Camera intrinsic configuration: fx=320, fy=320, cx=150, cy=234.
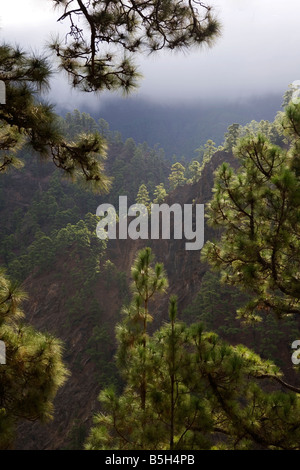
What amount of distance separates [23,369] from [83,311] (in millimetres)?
22261

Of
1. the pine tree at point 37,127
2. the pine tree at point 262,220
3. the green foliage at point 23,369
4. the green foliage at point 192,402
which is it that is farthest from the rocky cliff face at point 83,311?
the pine tree at point 37,127

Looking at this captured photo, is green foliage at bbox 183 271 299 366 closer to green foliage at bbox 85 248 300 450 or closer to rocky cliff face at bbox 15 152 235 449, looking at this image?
rocky cliff face at bbox 15 152 235 449

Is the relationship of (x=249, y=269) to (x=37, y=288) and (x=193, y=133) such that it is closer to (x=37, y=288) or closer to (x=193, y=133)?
(x=37, y=288)

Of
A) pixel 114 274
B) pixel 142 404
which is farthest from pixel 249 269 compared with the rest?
pixel 114 274

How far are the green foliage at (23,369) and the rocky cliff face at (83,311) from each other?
1625 cm

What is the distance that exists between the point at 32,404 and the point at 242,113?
140 meters

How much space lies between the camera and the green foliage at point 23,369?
226 centimetres

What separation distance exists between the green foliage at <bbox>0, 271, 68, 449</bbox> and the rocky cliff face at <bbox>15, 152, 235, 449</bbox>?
16.3 meters

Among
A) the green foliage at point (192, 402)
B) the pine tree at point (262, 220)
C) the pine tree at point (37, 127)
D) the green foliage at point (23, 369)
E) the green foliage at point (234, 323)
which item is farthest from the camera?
the green foliage at point (234, 323)

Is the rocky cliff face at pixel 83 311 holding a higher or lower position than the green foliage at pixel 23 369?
lower

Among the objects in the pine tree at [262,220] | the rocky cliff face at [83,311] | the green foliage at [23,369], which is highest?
the pine tree at [262,220]

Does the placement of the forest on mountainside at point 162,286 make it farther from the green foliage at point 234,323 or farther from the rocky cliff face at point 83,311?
the rocky cliff face at point 83,311

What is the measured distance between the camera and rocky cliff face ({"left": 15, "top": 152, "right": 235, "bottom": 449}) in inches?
738

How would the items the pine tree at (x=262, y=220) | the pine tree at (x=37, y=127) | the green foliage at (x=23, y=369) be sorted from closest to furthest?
the green foliage at (x=23, y=369), the pine tree at (x=37, y=127), the pine tree at (x=262, y=220)
